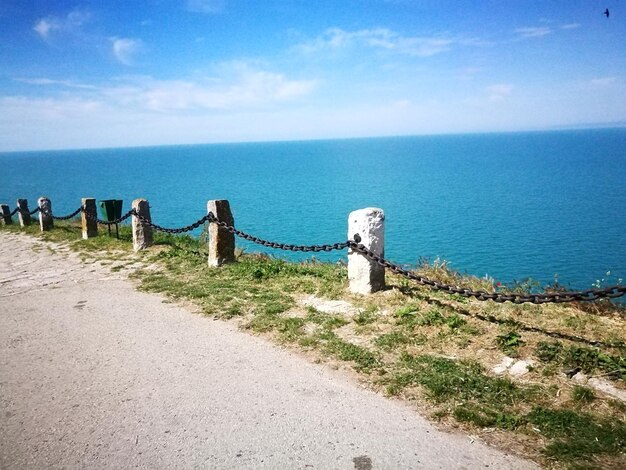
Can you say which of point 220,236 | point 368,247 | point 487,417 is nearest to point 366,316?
point 368,247

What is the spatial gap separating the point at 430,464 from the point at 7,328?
620 cm

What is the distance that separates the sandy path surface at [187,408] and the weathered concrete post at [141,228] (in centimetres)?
467

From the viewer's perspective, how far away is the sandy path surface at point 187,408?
3.07 meters

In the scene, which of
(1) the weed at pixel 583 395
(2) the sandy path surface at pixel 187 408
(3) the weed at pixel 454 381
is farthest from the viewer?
(3) the weed at pixel 454 381

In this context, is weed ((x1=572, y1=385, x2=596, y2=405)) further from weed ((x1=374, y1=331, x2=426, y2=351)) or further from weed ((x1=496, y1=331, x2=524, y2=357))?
weed ((x1=374, y1=331, x2=426, y2=351))

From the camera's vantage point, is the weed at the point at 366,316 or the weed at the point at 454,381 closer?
the weed at the point at 454,381

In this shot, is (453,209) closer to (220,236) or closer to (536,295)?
(220,236)

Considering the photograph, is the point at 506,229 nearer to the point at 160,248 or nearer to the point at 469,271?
the point at 469,271

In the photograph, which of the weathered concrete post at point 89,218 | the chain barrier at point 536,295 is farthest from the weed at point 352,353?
the weathered concrete post at point 89,218

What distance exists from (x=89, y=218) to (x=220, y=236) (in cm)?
658

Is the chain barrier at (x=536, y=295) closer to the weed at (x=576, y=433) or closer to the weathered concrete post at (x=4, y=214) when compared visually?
the weed at (x=576, y=433)

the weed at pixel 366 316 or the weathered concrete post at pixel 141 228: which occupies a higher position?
the weathered concrete post at pixel 141 228

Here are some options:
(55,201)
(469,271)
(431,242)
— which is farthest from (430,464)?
(55,201)

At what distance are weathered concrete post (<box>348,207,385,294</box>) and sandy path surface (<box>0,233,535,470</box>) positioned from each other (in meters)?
2.05
